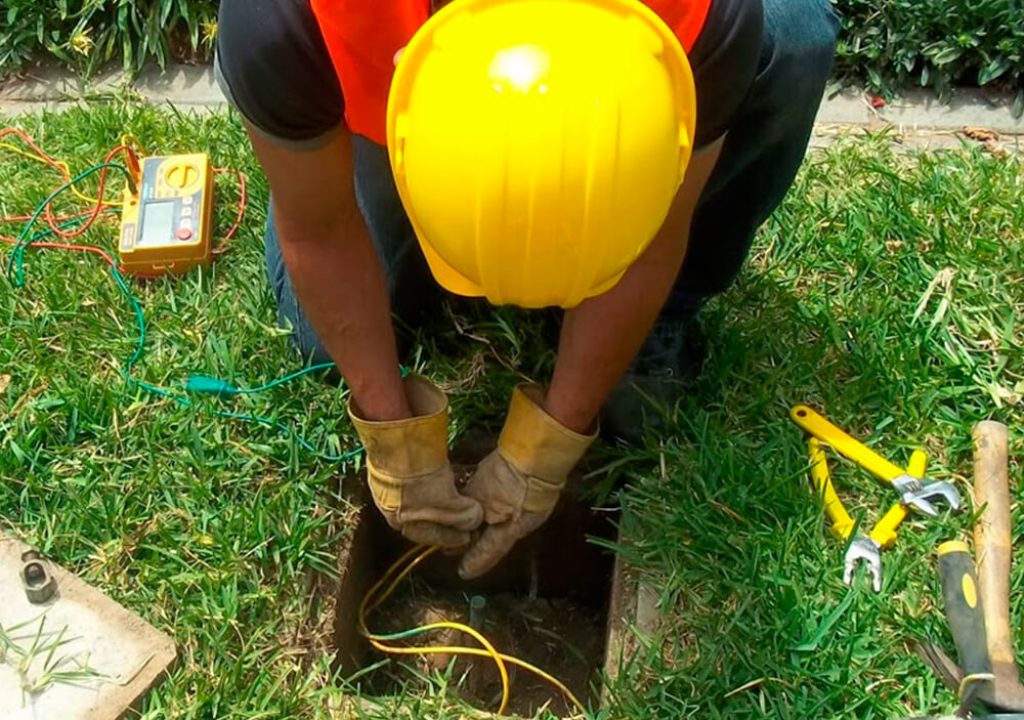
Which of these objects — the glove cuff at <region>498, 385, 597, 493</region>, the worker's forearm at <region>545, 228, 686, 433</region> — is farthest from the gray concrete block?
the worker's forearm at <region>545, 228, 686, 433</region>

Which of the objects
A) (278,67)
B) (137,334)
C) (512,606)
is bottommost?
(512,606)

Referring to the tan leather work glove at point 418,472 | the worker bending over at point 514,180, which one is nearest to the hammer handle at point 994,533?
the worker bending over at point 514,180

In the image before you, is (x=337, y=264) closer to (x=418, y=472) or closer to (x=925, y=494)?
(x=418, y=472)

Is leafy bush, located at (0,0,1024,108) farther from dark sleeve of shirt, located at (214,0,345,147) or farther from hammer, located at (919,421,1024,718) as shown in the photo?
dark sleeve of shirt, located at (214,0,345,147)

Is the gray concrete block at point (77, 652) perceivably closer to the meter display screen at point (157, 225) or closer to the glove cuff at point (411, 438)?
the glove cuff at point (411, 438)

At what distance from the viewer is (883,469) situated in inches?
79.4

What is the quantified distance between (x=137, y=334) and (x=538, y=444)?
915mm

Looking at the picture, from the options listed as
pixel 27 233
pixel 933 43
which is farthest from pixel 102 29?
pixel 933 43

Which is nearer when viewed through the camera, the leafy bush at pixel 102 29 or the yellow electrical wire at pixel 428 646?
the yellow electrical wire at pixel 428 646

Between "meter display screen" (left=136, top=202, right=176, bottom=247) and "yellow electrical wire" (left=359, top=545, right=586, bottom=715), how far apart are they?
2.75ft

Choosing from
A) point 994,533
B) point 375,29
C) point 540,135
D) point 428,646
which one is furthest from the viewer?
point 428,646

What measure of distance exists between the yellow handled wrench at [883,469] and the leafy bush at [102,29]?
74.2 inches

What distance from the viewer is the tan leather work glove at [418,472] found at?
1839 mm

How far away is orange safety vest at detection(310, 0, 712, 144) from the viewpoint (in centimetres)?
131
